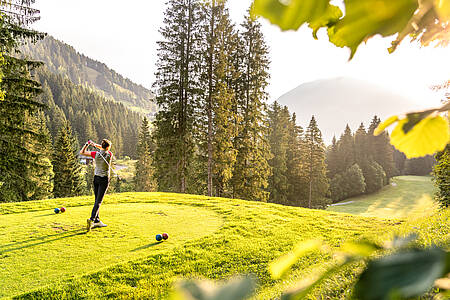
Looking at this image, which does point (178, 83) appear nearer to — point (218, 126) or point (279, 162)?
point (218, 126)

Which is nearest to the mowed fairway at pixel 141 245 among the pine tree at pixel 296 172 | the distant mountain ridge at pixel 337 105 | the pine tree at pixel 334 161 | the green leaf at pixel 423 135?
the green leaf at pixel 423 135

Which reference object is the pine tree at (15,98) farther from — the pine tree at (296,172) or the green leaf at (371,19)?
the pine tree at (296,172)

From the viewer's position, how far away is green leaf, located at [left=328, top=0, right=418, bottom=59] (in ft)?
0.74

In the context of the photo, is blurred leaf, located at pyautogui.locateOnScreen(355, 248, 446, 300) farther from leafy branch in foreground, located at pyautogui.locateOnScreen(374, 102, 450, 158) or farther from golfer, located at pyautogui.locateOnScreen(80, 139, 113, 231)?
golfer, located at pyautogui.locateOnScreen(80, 139, 113, 231)

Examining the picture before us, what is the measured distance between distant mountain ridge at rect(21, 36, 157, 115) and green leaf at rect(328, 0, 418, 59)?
13536 cm

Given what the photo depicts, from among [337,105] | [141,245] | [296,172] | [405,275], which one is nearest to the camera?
[405,275]

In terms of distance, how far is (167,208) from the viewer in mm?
7551

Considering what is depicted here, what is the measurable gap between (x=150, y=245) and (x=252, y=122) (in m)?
12.2

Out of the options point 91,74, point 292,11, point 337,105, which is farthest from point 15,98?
point 337,105

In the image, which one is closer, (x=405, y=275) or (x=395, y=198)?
(x=405, y=275)

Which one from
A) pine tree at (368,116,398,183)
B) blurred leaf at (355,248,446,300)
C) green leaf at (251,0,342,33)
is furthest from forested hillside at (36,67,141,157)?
blurred leaf at (355,248,446,300)

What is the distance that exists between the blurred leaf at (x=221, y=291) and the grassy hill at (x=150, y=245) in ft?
6.83

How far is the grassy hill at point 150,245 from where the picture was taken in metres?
3.20

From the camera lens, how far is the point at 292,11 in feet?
0.80
